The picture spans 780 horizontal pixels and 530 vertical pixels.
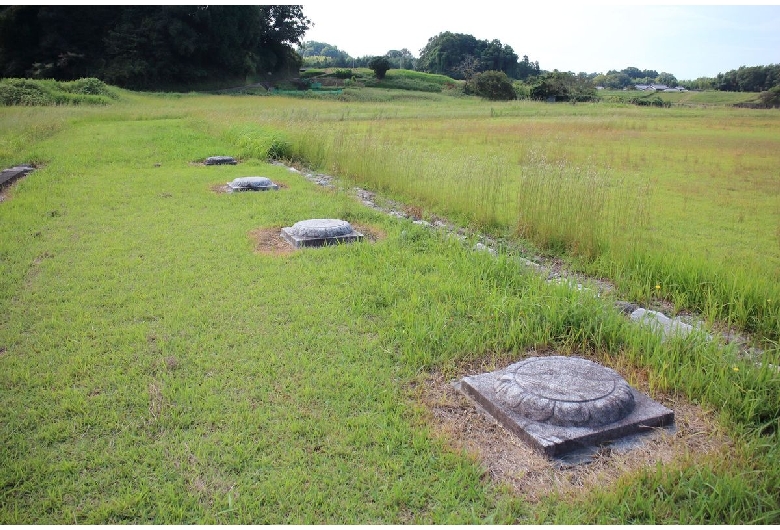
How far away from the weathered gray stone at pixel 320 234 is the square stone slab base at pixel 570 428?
338cm

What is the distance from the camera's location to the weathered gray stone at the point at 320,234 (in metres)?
6.13

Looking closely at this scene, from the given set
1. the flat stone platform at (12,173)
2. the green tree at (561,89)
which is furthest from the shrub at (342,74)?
the flat stone platform at (12,173)

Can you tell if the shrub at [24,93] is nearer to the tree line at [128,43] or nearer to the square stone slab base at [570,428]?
the tree line at [128,43]

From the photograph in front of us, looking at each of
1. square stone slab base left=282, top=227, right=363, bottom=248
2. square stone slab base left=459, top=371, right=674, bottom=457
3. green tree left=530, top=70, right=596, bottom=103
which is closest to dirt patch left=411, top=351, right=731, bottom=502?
square stone slab base left=459, top=371, right=674, bottom=457

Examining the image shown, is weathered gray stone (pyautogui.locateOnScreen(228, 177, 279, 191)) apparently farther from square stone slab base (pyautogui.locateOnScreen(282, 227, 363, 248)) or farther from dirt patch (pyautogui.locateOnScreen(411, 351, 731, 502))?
dirt patch (pyautogui.locateOnScreen(411, 351, 731, 502))

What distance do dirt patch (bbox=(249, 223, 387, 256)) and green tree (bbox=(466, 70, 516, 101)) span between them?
44698 millimetres

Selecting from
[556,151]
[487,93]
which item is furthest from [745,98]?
[556,151]

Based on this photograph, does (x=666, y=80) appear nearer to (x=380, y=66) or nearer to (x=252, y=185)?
(x=380, y=66)

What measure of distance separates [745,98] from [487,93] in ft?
66.2

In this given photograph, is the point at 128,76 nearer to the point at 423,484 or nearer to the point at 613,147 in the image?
the point at 613,147

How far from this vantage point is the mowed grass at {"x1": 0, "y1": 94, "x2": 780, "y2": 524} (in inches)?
94.2

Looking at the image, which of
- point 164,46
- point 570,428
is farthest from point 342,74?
point 570,428

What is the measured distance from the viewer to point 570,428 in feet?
9.21

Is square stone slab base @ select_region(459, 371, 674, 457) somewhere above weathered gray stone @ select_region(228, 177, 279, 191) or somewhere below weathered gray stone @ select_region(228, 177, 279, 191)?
below
